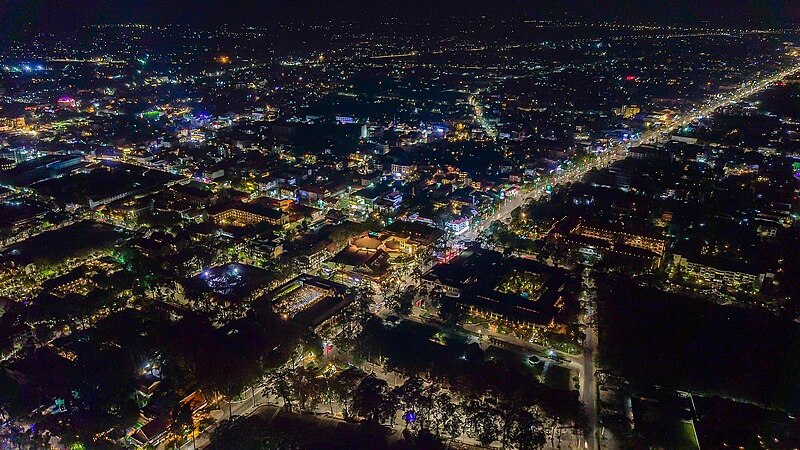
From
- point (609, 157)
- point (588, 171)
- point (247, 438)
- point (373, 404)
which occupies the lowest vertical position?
point (609, 157)

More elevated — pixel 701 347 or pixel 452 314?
pixel 452 314

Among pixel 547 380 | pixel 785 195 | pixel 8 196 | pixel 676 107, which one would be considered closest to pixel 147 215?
pixel 8 196

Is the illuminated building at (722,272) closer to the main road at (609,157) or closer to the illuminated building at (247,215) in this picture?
the main road at (609,157)

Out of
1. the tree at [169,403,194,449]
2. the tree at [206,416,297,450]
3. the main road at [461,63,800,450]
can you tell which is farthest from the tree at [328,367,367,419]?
the main road at [461,63,800,450]

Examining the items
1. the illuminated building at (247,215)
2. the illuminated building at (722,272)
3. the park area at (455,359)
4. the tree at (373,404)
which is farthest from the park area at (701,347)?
the illuminated building at (247,215)

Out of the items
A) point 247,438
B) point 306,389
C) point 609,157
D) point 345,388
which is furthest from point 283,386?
point 609,157

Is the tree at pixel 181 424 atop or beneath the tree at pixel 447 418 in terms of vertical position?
atop

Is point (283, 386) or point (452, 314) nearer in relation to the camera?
point (283, 386)

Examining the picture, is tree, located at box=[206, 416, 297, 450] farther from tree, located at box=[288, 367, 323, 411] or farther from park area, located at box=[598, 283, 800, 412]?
park area, located at box=[598, 283, 800, 412]

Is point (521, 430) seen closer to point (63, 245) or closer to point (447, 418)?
point (447, 418)

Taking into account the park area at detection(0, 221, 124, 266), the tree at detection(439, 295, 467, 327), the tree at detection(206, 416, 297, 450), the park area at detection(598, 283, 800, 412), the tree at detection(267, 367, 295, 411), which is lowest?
the park area at detection(598, 283, 800, 412)

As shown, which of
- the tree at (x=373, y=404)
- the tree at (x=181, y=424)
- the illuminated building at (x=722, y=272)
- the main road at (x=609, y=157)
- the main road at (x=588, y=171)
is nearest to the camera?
the tree at (x=181, y=424)
